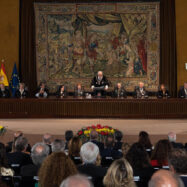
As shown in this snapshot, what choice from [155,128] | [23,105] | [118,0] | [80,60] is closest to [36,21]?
[80,60]

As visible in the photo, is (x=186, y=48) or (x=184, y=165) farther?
(x=186, y=48)

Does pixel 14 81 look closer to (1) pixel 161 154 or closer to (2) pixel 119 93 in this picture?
(2) pixel 119 93

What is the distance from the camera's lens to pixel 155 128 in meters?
9.16

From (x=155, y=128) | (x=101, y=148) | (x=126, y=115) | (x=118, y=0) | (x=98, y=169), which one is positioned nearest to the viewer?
(x=98, y=169)

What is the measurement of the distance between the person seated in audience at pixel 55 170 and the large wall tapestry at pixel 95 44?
10.9 meters

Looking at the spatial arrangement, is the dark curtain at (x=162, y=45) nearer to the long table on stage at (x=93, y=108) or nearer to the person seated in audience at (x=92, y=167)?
the long table on stage at (x=93, y=108)

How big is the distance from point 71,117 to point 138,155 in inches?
301

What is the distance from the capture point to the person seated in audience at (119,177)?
2348mm

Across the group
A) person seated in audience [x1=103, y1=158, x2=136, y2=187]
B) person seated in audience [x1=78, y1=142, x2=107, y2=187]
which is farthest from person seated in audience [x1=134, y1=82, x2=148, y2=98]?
person seated in audience [x1=103, y1=158, x2=136, y2=187]

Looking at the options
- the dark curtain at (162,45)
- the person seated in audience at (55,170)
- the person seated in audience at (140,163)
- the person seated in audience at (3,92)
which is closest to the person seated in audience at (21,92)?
the person seated in audience at (3,92)

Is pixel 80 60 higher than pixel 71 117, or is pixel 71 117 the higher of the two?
pixel 80 60

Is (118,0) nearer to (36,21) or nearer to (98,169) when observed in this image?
(36,21)

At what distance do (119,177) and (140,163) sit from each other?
973 millimetres

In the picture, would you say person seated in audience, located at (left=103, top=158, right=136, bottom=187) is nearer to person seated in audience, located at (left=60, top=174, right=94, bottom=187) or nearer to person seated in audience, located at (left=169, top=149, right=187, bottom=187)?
person seated in audience, located at (left=169, top=149, right=187, bottom=187)
